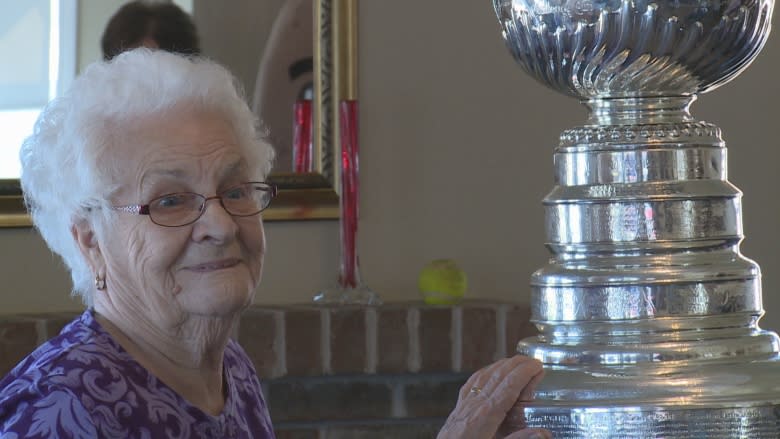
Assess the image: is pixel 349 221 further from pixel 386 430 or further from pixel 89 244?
pixel 89 244

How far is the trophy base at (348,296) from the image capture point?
9.71 feet

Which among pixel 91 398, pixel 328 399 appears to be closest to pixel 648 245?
pixel 91 398

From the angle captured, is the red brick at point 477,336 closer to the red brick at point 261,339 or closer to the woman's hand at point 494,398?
the red brick at point 261,339

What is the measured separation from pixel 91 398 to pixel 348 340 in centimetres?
183

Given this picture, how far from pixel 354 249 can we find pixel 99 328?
178 cm

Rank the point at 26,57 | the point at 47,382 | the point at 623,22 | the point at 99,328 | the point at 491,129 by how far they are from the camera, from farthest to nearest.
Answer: the point at 491,129 < the point at 26,57 < the point at 99,328 < the point at 47,382 < the point at 623,22

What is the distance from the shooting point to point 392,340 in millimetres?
2908

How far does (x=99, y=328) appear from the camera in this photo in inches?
47.1

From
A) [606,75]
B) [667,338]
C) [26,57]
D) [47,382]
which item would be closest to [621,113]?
[606,75]

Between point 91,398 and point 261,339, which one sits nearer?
point 91,398

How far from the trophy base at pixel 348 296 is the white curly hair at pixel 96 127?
1.64 meters

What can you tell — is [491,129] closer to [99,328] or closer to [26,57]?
[26,57]

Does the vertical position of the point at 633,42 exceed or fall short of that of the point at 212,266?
it exceeds it

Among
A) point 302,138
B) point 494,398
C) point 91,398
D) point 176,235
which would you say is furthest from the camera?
point 302,138
